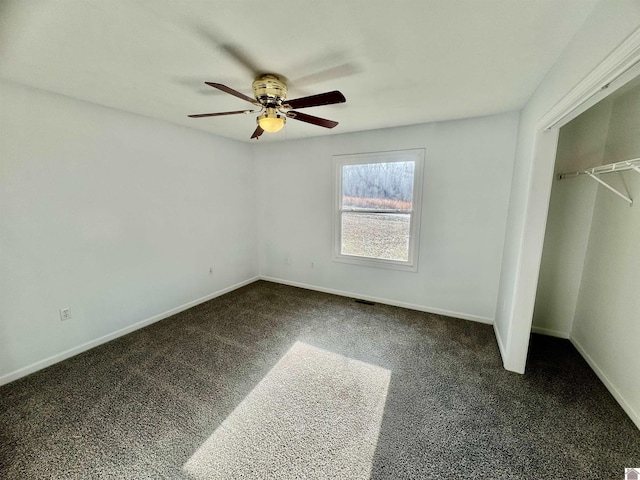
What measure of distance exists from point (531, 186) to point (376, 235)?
5.87 ft

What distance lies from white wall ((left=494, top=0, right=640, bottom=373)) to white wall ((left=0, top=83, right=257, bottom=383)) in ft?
11.6

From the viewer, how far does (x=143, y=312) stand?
2.85 m

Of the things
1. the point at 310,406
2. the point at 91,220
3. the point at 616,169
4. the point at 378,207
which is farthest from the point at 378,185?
the point at 91,220

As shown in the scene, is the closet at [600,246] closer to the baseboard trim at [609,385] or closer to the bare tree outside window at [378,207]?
the baseboard trim at [609,385]

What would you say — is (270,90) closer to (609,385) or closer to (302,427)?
(302,427)

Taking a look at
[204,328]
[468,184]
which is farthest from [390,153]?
[204,328]

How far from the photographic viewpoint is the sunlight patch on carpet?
4.44ft

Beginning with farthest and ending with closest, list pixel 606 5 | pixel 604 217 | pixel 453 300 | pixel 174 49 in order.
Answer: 1. pixel 453 300
2. pixel 604 217
3. pixel 174 49
4. pixel 606 5

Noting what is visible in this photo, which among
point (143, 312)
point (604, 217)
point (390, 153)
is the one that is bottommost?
point (143, 312)

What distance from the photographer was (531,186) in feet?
6.00

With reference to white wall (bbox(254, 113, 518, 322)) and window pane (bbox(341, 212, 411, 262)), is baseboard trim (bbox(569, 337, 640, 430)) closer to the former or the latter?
white wall (bbox(254, 113, 518, 322))

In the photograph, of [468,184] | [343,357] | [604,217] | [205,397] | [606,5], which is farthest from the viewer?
[468,184]

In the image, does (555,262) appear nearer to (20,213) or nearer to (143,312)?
(143,312)

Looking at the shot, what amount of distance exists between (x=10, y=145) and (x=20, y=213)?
0.52 m
